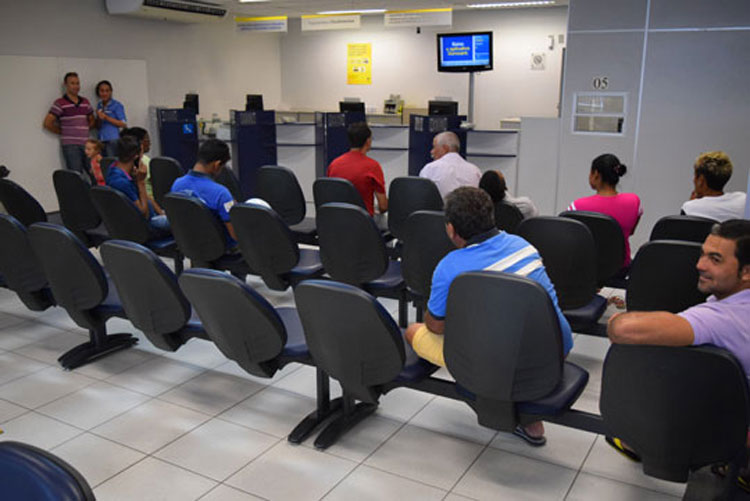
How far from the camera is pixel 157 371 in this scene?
3.63 metres

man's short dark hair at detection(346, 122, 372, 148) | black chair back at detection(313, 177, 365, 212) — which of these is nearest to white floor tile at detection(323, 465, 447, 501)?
black chair back at detection(313, 177, 365, 212)

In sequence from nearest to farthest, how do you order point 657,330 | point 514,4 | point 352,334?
point 657,330, point 352,334, point 514,4

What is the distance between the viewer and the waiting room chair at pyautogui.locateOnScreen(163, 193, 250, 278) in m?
4.08

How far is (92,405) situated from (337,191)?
7.32ft

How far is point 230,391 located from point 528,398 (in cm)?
173

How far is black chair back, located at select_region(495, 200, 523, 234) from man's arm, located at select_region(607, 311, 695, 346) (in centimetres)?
203

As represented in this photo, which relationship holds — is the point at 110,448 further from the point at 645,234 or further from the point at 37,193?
the point at 37,193

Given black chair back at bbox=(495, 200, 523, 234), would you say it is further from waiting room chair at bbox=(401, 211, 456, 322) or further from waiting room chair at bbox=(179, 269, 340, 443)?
waiting room chair at bbox=(179, 269, 340, 443)

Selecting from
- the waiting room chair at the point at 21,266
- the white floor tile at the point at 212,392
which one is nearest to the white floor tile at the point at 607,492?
the white floor tile at the point at 212,392

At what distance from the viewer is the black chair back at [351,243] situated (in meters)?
3.60

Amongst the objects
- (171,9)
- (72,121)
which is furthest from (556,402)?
(171,9)

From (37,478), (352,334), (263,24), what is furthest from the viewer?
(263,24)

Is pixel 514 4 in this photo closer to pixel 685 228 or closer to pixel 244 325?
pixel 685 228

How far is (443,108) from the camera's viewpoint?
8.06 m
